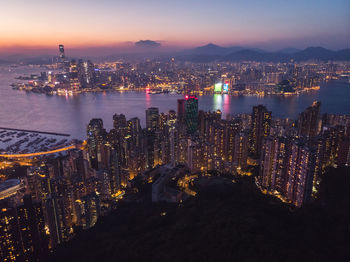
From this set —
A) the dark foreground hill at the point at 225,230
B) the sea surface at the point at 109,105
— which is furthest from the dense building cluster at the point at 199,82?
the dark foreground hill at the point at 225,230

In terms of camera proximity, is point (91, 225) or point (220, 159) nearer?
point (91, 225)

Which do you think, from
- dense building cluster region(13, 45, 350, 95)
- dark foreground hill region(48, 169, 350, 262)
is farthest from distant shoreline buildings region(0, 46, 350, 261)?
dense building cluster region(13, 45, 350, 95)

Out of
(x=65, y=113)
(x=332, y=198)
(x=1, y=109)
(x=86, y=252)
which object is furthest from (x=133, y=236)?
(x=1, y=109)

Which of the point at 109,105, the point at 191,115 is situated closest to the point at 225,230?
the point at 191,115

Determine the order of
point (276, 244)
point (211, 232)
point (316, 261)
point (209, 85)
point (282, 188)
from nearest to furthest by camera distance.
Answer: point (316, 261) → point (276, 244) → point (211, 232) → point (282, 188) → point (209, 85)

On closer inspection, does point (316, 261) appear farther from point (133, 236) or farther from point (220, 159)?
point (220, 159)

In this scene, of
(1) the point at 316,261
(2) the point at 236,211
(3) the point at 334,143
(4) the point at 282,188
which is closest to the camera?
(1) the point at 316,261
